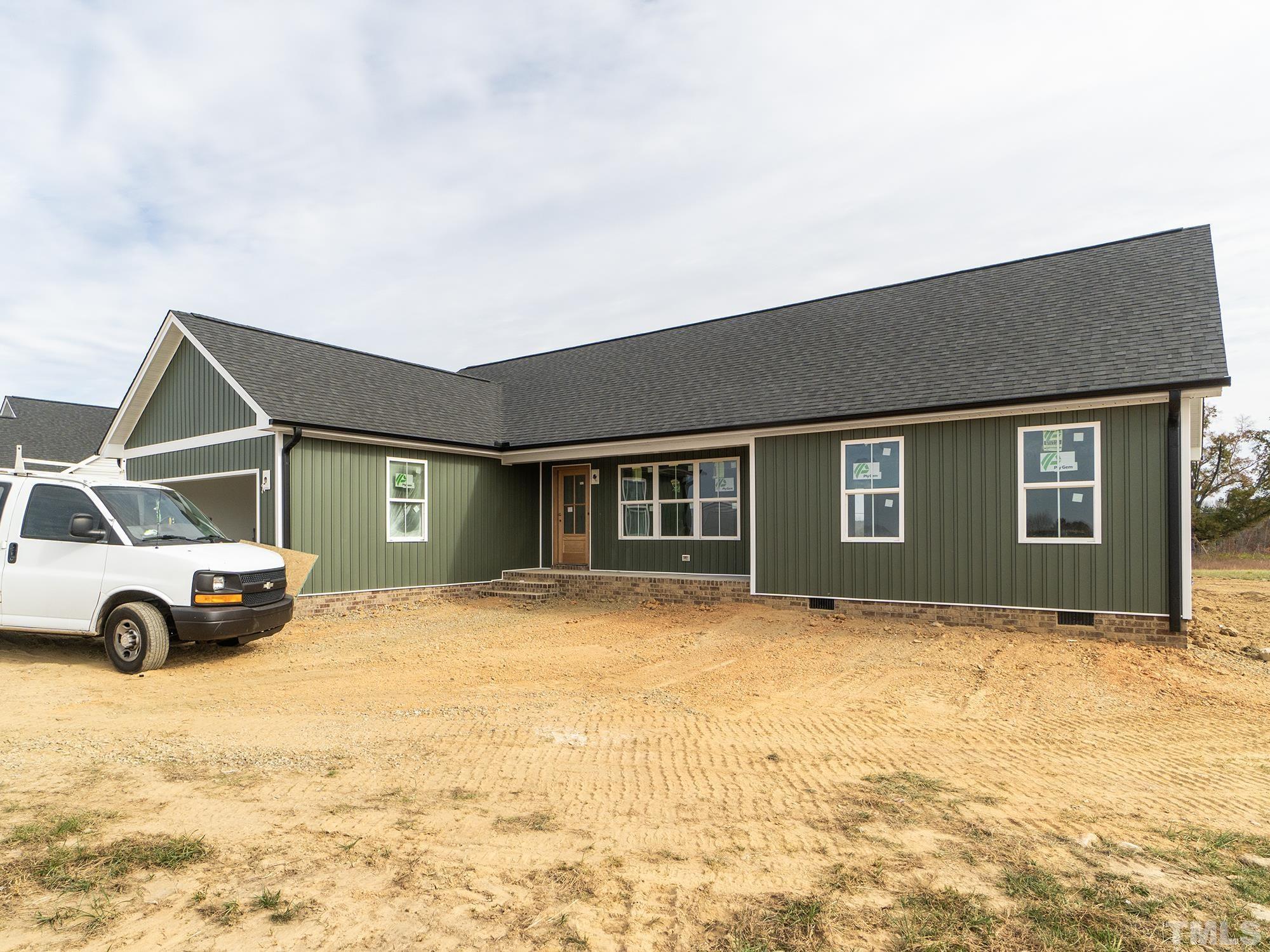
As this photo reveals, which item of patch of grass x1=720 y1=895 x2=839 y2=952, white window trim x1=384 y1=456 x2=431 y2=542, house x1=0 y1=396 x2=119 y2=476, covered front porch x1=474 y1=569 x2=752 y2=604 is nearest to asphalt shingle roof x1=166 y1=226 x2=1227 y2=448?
white window trim x1=384 y1=456 x2=431 y2=542

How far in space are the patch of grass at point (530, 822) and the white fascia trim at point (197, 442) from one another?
9.87 meters

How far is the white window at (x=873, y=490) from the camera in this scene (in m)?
11.1

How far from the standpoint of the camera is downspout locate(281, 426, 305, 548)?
11727mm

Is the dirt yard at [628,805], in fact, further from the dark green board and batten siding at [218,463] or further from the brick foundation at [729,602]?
the dark green board and batten siding at [218,463]

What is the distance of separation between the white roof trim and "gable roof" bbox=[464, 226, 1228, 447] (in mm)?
5317

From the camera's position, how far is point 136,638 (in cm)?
777

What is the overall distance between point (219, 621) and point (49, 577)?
1945mm

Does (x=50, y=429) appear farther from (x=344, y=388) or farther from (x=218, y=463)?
(x=344, y=388)

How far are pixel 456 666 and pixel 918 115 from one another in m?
10.9

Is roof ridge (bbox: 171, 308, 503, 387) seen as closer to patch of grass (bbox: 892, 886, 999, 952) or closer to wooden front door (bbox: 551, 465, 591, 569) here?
wooden front door (bbox: 551, 465, 591, 569)

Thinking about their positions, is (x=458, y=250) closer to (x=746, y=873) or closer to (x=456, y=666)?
(x=456, y=666)

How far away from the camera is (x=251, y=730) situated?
562cm

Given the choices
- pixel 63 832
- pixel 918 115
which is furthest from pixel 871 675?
pixel 918 115

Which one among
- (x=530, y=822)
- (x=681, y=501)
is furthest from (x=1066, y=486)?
(x=530, y=822)
